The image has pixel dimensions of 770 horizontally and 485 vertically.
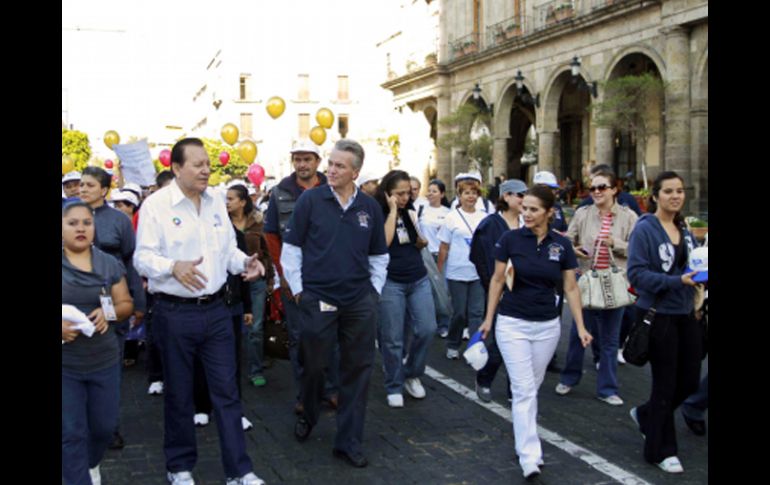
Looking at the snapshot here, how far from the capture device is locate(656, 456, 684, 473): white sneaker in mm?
5230

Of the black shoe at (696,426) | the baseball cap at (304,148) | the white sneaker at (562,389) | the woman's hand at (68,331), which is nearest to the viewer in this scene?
the woman's hand at (68,331)

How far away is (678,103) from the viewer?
24188mm

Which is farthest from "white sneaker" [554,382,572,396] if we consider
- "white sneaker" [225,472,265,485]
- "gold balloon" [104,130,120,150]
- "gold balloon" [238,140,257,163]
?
"gold balloon" [238,140,257,163]

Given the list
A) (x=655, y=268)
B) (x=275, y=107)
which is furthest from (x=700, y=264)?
(x=275, y=107)

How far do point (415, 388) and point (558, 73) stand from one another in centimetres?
2463

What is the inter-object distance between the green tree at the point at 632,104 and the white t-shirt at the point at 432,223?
15.4 meters

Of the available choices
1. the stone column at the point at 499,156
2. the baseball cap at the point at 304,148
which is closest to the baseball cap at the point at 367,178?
the baseball cap at the point at 304,148

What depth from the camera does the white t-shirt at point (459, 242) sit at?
866 cm

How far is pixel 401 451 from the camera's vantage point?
5719 millimetres

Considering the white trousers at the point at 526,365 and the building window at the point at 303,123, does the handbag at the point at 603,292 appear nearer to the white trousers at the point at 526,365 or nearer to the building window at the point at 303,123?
the white trousers at the point at 526,365

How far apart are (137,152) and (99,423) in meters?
12.6

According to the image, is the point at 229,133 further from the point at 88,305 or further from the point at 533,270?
the point at 88,305

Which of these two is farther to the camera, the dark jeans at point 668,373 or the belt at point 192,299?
the dark jeans at point 668,373
